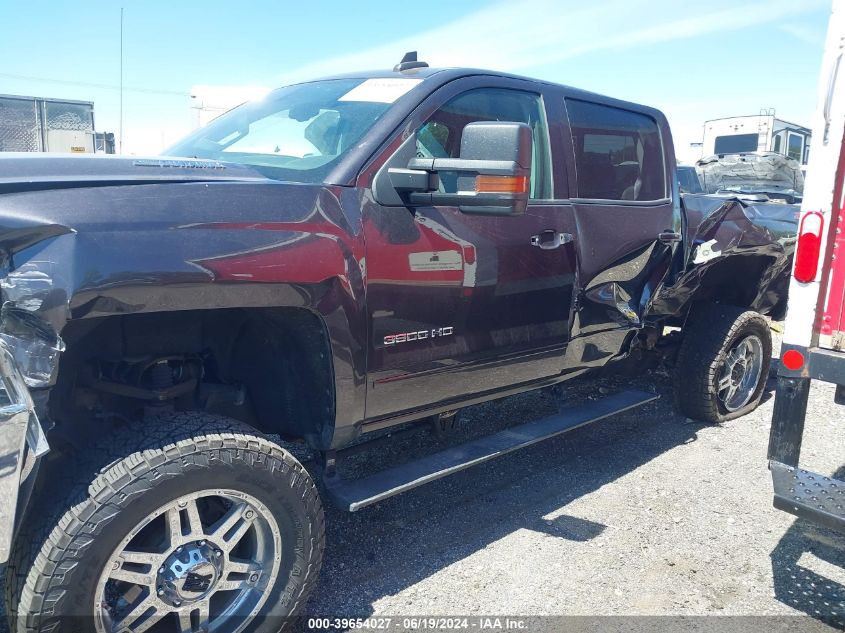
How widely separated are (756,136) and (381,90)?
15.5 metres

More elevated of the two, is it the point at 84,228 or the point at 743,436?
the point at 84,228

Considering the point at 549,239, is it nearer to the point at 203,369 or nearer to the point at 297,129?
the point at 297,129

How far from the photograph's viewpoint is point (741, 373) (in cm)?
502

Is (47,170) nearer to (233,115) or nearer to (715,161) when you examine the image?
(233,115)

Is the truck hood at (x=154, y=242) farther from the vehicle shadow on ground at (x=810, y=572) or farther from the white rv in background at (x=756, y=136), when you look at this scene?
the white rv in background at (x=756, y=136)

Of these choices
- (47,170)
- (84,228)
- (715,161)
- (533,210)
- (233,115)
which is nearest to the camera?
(84,228)

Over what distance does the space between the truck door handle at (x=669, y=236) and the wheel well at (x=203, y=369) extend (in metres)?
2.41

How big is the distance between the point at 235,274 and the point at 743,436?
3.91 metres

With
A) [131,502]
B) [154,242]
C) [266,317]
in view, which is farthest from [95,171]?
[131,502]

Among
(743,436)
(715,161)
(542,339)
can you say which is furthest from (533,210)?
(715,161)

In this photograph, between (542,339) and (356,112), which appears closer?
(356,112)

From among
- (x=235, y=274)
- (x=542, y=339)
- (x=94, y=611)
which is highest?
(x=235, y=274)

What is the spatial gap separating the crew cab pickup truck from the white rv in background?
14.1 m

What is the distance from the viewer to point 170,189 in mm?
2125
